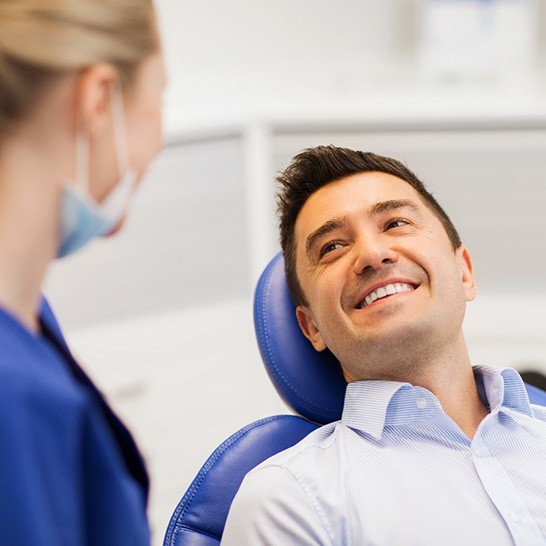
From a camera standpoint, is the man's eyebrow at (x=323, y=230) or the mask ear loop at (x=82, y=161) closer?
the mask ear loop at (x=82, y=161)

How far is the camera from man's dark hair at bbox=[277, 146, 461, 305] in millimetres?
1574

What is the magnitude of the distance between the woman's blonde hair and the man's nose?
745 mm

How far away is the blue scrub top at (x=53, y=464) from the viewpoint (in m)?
0.67

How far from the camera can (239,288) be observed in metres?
2.69

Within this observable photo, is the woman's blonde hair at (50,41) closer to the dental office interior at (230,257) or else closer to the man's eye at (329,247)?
the man's eye at (329,247)

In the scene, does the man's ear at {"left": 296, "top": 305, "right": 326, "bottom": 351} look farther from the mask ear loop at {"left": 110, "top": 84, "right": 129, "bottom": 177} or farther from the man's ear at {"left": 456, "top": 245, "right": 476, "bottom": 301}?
the mask ear loop at {"left": 110, "top": 84, "right": 129, "bottom": 177}

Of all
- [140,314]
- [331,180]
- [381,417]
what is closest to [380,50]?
[140,314]

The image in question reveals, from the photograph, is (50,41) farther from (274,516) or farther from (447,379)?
(447,379)

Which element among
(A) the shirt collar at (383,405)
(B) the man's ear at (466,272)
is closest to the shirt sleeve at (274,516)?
(A) the shirt collar at (383,405)

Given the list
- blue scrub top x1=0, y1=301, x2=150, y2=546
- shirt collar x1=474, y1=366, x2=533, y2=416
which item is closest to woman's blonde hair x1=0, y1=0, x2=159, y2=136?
blue scrub top x1=0, y1=301, x2=150, y2=546

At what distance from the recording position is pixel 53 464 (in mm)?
690

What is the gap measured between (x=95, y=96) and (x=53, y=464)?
11.7 inches

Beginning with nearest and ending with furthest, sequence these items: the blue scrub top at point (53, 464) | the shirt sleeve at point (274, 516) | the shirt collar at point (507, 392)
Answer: the blue scrub top at point (53, 464), the shirt sleeve at point (274, 516), the shirt collar at point (507, 392)

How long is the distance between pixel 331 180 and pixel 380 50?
175 centimetres
